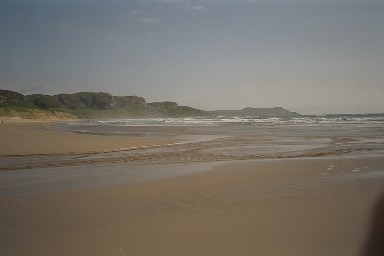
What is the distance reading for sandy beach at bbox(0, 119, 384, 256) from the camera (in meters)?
3.79

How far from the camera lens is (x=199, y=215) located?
4891 millimetres

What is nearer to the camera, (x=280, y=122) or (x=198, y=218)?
(x=198, y=218)

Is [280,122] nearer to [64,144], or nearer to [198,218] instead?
[64,144]

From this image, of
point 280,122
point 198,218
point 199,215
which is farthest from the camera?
point 280,122

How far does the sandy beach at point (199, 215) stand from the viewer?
379 centimetres

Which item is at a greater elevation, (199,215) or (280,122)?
(280,122)

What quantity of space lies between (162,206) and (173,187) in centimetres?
144

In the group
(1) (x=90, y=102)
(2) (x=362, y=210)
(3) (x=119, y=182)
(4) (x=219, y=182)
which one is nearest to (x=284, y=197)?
(2) (x=362, y=210)

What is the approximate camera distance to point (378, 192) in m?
6.07

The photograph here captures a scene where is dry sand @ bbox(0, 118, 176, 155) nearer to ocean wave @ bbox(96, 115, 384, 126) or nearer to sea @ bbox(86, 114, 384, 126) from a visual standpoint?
sea @ bbox(86, 114, 384, 126)

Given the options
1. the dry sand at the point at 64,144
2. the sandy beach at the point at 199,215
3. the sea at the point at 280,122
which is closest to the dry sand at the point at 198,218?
the sandy beach at the point at 199,215

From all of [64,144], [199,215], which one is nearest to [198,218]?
[199,215]

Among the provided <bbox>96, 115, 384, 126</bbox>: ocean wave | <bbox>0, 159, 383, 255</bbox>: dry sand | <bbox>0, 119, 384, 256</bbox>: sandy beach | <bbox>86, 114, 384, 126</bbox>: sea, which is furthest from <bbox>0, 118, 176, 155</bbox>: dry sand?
<bbox>96, 115, 384, 126</bbox>: ocean wave

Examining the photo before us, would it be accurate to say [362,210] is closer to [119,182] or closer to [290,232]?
[290,232]
